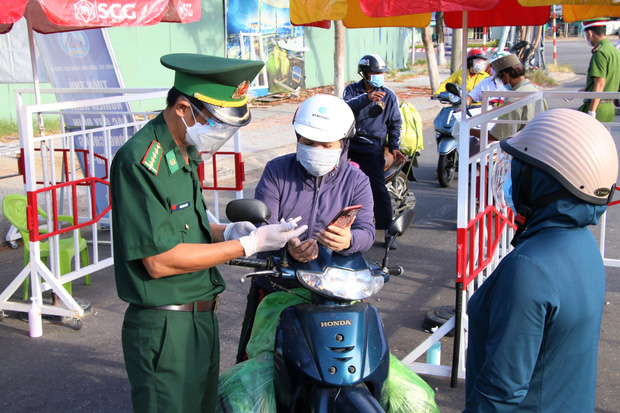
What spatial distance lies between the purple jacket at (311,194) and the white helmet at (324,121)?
7.3 inches

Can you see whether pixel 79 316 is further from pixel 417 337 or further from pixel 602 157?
pixel 602 157

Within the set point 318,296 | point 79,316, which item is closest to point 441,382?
point 318,296

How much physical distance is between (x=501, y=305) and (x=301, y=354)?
104 cm

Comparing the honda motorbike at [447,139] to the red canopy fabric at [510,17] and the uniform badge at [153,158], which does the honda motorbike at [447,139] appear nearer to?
the red canopy fabric at [510,17]

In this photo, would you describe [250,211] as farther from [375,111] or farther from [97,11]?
[375,111]

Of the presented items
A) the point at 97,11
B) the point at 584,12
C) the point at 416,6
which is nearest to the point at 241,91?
the point at 416,6

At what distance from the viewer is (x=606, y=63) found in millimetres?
7754

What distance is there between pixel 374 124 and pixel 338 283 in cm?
443

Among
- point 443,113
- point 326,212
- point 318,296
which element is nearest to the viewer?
point 318,296

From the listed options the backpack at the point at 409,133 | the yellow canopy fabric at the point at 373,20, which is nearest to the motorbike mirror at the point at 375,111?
the yellow canopy fabric at the point at 373,20

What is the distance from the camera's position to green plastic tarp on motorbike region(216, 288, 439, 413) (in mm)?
2779

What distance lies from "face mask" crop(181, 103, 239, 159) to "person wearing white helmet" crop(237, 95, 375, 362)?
74 centimetres

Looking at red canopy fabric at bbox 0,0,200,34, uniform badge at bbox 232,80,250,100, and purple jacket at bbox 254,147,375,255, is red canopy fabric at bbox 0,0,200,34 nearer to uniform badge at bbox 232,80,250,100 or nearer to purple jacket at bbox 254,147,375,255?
purple jacket at bbox 254,147,375,255

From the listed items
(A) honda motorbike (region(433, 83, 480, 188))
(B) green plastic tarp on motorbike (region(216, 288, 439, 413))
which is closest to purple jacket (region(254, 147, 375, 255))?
(B) green plastic tarp on motorbike (region(216, 288, 439, 413))
